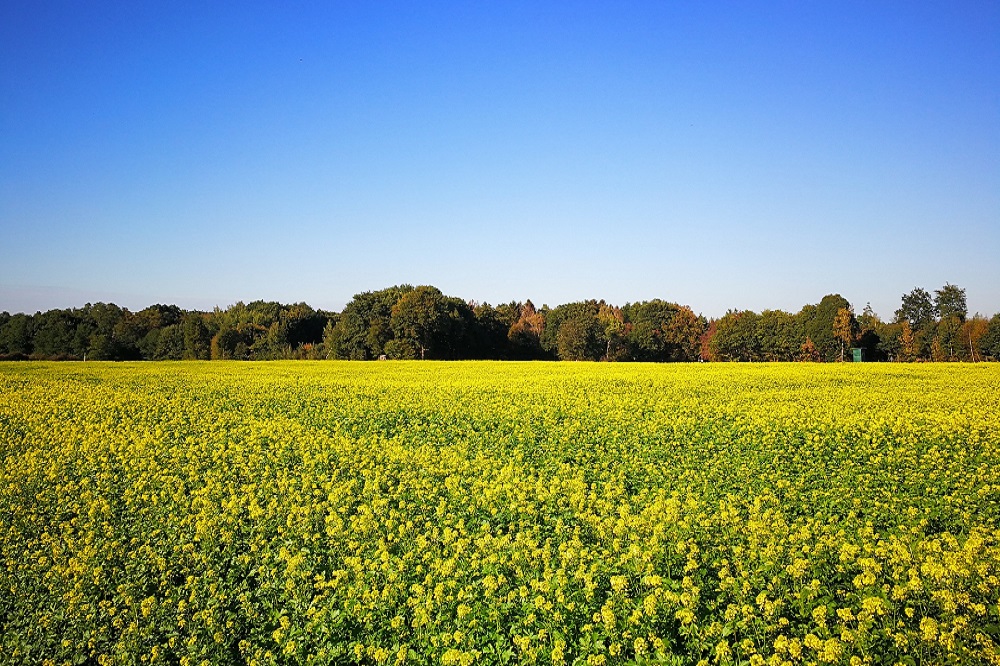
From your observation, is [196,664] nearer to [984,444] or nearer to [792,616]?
[792,616]

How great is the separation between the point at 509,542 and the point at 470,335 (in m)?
75.6

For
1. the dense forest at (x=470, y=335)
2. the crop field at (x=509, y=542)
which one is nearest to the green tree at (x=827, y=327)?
the dense forest at (x=470, y=335)

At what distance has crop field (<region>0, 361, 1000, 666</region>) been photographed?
557 centimetres

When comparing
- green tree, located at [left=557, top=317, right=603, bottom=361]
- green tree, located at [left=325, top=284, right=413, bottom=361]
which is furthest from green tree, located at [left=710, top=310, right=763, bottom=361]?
green tree, located at [left=325, top=284, right=413, bottom=361]

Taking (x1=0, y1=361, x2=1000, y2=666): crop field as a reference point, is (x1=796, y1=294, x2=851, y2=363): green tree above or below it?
above

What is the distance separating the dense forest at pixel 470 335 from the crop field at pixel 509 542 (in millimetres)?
59477

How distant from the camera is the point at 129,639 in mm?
6250

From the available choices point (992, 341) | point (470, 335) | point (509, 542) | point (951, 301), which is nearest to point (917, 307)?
point (951, 301)

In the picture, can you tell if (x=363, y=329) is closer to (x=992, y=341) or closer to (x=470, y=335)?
(x=470, y=335)

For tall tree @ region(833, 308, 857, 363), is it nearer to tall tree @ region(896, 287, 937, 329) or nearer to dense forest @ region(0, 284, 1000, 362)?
dense forest @ region(0, 284, 1000, 362)

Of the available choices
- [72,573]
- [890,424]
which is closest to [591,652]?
[72,573]

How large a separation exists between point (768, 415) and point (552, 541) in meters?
12.0

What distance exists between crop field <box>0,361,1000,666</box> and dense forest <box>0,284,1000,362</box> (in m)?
59.5

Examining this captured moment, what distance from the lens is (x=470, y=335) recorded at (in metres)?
82.9
